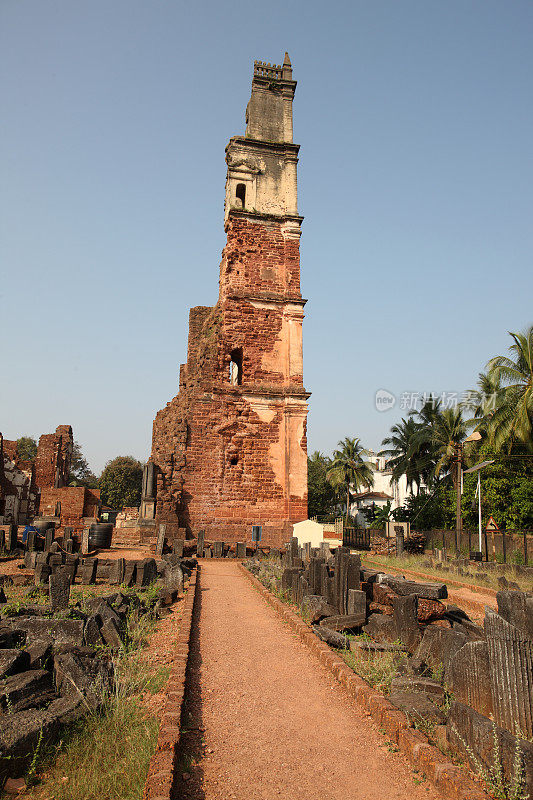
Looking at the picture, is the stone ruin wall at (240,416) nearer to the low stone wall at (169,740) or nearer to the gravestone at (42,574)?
the gravestone at (42,574)

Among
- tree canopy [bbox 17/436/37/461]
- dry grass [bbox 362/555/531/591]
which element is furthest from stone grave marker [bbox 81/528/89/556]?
tree canopy [bbox 17/436/37/461]

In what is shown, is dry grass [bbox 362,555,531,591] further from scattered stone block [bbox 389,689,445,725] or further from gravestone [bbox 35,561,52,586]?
gravestone [bbox 35,561,52,586]

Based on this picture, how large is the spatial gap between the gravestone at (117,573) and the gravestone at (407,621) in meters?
6.28

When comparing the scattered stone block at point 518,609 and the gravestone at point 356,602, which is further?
the gravestone at point 356,602

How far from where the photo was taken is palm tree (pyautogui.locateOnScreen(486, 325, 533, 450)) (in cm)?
2444

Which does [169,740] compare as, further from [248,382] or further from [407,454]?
[407,454]

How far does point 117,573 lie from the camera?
11.2m

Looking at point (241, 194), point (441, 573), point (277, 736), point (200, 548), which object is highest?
point (241, 194)

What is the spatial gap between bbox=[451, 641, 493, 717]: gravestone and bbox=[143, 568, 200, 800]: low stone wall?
2273mm

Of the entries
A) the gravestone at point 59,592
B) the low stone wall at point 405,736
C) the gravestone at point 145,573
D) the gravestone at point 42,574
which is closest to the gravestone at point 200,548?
the gravestone at point 145,573

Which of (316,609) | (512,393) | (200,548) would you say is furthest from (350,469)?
(316,609)

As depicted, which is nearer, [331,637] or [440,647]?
[440,647]

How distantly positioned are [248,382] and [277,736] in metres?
15.7

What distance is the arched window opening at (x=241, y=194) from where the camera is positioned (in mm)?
21344
